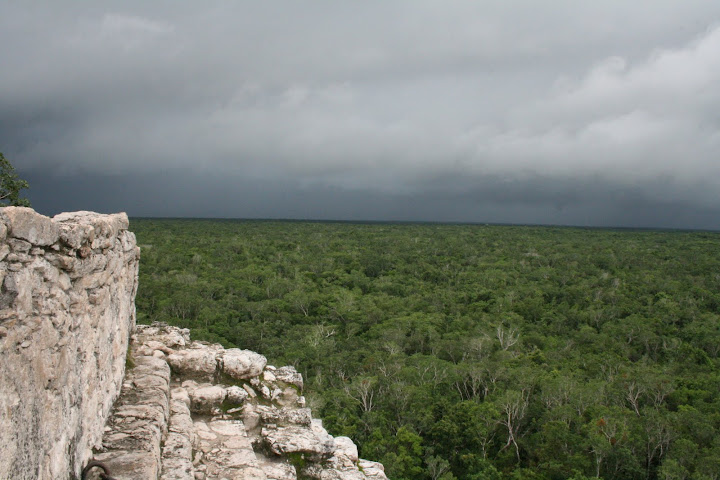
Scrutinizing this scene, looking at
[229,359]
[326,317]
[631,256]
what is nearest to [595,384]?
[326,317]

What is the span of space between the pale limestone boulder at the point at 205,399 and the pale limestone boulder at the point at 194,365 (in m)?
0.51

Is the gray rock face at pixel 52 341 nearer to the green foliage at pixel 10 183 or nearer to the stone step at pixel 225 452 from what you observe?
the stone step at pixel 225 452

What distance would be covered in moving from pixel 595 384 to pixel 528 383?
385cm

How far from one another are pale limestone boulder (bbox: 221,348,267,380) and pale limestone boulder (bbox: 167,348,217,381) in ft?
0.90

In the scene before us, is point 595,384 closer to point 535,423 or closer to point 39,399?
point 535,423

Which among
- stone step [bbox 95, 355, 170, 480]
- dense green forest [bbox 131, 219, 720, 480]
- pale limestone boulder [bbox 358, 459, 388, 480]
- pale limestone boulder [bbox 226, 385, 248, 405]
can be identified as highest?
stone step [bbox 95, 355, 170, 480]

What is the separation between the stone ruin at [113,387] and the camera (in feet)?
11.6

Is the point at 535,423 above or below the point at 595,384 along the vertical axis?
below

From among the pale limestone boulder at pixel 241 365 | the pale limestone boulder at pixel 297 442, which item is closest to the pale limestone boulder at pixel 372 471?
the pale limestone boulder at pixel 297 442

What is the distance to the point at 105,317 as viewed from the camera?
6020mm

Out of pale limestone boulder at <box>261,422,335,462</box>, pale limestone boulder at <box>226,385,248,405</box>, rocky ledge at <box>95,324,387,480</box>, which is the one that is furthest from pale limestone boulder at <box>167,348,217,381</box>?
pale limestone boulder at <box>261,422,335,462</box>

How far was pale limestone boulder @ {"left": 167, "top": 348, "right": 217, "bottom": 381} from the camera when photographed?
8430 millimetres

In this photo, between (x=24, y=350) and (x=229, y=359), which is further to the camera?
(x=229, y=359)

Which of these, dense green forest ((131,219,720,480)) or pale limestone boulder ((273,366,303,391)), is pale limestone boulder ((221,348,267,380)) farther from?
dense green forest ((131,219,720,480))
